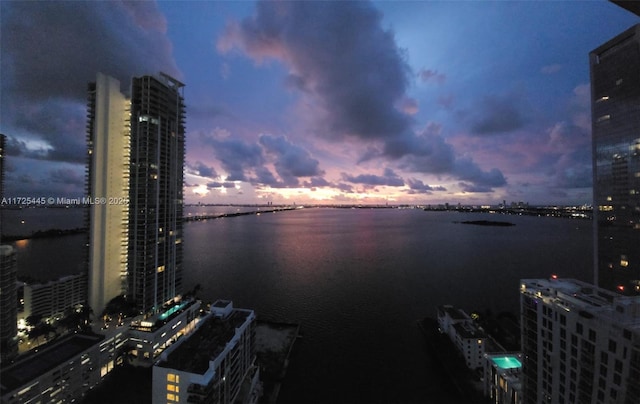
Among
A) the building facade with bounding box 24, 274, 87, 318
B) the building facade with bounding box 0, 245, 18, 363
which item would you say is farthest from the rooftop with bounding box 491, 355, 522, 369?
the building facade with bounding box 24, 274, 87, 318

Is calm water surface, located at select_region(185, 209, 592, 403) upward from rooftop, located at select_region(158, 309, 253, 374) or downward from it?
downward

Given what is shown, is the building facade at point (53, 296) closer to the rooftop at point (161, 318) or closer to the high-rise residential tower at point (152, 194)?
the high-rise residential tower at point (152, 194)

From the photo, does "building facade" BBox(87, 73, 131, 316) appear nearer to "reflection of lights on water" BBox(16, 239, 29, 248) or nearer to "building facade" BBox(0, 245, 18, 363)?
"building facade" BBox(0, 245, 18, 363)

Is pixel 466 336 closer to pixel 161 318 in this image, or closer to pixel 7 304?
pixel 161 318

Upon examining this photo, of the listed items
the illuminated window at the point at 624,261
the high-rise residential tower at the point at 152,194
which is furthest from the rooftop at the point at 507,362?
the high-rise residential tower at the point at 152,194

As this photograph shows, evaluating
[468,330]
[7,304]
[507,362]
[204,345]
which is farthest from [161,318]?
[507,362]
